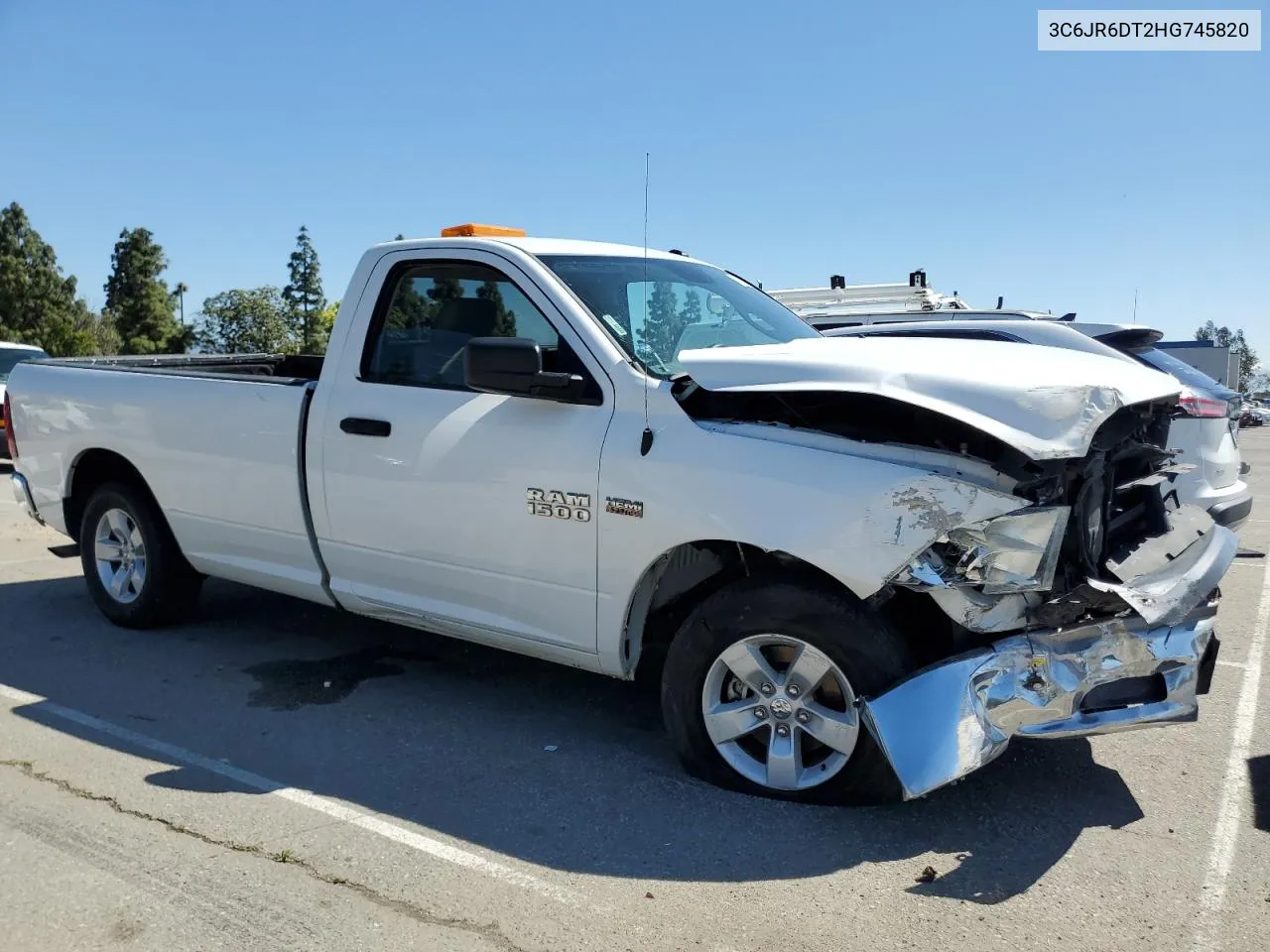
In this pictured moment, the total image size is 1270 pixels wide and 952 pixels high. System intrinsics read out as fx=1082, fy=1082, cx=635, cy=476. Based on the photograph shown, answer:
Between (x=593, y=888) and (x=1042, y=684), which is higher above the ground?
(x=1042, y=684)

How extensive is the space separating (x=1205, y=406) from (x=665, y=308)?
3.90m

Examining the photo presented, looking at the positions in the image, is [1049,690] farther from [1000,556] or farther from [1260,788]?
[1260,788]

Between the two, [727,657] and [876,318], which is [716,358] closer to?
[727,657]

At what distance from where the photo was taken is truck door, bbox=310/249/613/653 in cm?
411

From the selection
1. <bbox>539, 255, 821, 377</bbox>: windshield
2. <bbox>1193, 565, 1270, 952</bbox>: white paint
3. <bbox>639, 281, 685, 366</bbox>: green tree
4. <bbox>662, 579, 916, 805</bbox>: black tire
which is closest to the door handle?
<bbox>539, 255, 821, 377</bbox>: windshield

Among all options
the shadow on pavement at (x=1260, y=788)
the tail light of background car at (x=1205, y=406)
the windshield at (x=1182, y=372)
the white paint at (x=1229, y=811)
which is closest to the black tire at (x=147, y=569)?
the white paint at (x=1229, y=811)

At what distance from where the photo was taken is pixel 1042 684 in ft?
11.2

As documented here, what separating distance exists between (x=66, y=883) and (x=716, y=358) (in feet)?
8.68

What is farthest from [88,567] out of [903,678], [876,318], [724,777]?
[876,318]

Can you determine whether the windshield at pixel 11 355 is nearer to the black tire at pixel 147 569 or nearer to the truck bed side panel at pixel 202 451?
the truck bed side panel at pixel 202 451

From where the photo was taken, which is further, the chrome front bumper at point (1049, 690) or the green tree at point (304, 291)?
the green tree at point (304, 291)

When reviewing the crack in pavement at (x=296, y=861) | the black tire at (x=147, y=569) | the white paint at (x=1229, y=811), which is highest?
the black tire at (x=147, y=569)

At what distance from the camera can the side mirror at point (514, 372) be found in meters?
3.96

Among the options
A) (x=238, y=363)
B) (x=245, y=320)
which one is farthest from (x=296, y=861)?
(x=245, y=320)
